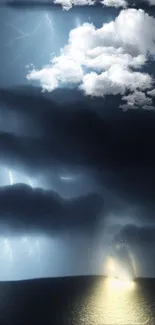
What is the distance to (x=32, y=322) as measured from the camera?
12900cm

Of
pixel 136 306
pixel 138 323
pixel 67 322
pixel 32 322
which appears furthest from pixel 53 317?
pixel 136 306

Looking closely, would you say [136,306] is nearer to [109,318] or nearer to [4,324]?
[109,318]

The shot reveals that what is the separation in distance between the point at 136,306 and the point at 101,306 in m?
21.5

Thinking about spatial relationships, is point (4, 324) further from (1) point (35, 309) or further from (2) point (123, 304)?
(2) point (123, 304)

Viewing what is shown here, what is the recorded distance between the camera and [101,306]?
193 meters

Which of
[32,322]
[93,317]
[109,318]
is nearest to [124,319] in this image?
[109,318]

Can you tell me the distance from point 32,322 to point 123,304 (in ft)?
284

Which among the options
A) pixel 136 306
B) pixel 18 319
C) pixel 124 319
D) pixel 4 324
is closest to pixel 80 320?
pixel 124 319

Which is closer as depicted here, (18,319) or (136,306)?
(18,319)

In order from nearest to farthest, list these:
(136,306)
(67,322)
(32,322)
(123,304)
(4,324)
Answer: (4,324)
(32,322)
(67,322)
(136,306)
(123,304)

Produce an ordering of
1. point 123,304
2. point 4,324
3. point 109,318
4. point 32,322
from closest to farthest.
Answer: point 4,324 → point 32,322 → point 109,318 → point 123,304

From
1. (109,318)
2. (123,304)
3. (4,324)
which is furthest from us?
(123,304)

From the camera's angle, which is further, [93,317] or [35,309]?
[35,309]

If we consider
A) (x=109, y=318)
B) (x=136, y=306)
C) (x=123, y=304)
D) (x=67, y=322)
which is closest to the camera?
(x=67, y=322)
